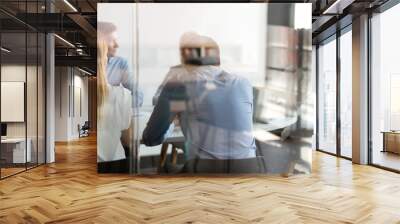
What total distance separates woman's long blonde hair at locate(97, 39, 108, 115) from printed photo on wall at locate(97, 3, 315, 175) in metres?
0.02

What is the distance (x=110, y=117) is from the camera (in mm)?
6426

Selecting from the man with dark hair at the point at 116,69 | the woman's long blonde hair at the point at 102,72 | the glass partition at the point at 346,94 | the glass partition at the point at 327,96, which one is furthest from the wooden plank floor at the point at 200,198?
the glass partition at the point at 327,96

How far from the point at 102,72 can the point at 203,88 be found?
175 centimetres

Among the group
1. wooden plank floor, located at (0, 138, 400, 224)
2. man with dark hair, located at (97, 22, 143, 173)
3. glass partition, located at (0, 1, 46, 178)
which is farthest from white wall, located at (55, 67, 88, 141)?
man with dark hair, located at (97, 22, 143, 173)

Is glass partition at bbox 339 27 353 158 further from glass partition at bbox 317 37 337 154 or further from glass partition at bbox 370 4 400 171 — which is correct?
glass partition at bbox 370 4 400 171

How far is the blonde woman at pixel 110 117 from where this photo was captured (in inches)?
251

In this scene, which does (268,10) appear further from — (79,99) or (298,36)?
(79,99)

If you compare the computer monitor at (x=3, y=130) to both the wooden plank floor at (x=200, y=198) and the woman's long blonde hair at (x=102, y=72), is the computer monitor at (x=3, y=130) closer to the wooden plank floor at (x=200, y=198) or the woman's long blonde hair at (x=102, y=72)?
the wooden plank floor at (x=200, y=198)

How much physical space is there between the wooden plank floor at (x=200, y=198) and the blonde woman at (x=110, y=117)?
30cm

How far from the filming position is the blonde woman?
639 centimetres

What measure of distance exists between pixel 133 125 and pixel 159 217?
9.10 ft

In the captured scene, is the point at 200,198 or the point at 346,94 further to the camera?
the point at 346,94

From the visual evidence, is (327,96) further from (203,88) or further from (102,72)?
(102,72)

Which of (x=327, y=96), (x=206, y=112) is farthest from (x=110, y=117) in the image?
(x=327, y=96)
